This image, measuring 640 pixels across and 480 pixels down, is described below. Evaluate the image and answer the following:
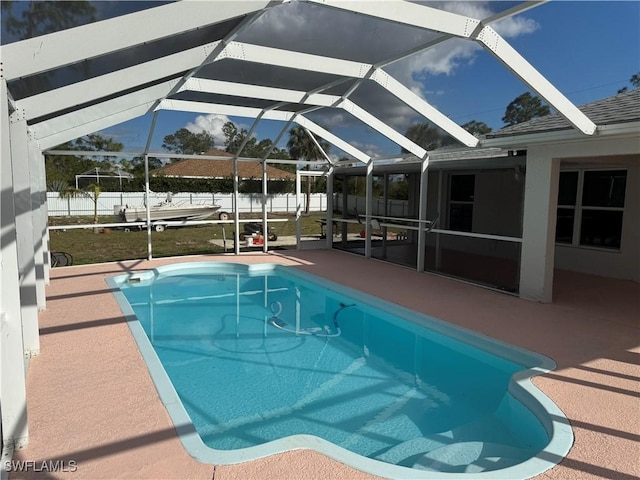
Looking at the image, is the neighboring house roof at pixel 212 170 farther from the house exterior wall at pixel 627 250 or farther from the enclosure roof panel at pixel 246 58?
the house exterior wall at pixel 627 250

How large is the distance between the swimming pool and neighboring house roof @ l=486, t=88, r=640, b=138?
3997mm

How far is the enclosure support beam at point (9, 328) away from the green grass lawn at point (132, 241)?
927 centimetres

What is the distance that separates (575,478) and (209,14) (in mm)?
4783

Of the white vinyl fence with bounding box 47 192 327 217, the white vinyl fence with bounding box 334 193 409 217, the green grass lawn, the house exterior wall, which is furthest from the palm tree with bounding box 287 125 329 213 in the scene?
the house exterior wall

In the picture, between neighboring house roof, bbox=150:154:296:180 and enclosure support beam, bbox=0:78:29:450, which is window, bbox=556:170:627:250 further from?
enclosure support beam, bbox=0:78:29:450

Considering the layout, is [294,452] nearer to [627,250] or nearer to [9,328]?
[9,328]

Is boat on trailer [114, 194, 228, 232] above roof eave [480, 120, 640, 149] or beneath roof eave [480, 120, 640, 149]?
beneath

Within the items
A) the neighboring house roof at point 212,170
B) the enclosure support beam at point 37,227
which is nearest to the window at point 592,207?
the neighboring house roof at point 212,170

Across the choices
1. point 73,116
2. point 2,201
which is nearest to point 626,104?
point 2,201

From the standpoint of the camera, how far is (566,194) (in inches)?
421

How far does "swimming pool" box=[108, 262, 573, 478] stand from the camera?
11.8 feet

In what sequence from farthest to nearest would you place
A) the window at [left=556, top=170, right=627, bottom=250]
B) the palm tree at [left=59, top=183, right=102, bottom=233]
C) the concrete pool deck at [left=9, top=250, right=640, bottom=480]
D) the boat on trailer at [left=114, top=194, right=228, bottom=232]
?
the boat on trailer at [left=114, top=194, right=228, bottom=232] → the palm tree at [left=59, top=183, right=102, bottom=233] → the window at [left=556, top=170, right=627, bottom=250] → the concrete pool deck at [left=9, top=250, right=640, bottom=480]

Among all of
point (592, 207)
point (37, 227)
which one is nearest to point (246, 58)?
point (37, 227)

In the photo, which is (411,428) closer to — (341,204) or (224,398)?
(224,398)
